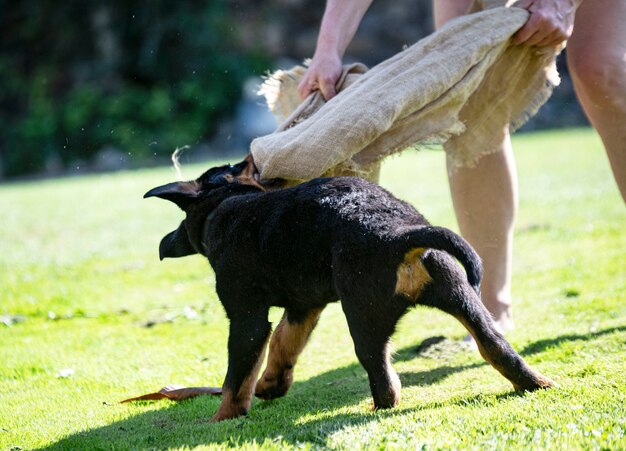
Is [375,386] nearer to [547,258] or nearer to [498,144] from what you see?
[498,144]

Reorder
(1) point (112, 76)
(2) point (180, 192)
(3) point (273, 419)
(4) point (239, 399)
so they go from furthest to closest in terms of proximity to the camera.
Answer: (1) point (112, 76) → (2) point (180, 192) → (4) point (239, 399) → (3) point (273, 419)

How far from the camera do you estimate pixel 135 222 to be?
1109 cm

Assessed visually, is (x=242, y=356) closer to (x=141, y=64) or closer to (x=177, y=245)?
(x=177, y=245)

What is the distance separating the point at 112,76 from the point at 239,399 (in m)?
21.9

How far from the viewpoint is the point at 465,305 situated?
3301 millimetres

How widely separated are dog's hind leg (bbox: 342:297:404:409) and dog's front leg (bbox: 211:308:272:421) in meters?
0.49

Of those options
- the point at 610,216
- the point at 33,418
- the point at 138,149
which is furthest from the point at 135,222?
the point at 138,149

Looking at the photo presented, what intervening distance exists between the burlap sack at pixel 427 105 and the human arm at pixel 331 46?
0.25 ft

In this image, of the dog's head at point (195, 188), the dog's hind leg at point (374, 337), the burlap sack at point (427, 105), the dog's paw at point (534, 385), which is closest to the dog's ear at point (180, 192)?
the dog's head at point (195, 188)

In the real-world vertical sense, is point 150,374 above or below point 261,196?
below

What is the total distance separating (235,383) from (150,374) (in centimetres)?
116

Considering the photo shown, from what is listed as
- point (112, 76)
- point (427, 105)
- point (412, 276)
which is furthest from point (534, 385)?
point (112, 76)

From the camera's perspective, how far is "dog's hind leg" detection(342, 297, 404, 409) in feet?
10.9

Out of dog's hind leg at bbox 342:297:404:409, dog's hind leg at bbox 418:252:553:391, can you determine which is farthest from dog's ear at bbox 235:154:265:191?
dog's hind leg at bbox 418:252:553:391
